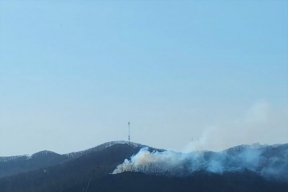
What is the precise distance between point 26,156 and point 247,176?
175ft

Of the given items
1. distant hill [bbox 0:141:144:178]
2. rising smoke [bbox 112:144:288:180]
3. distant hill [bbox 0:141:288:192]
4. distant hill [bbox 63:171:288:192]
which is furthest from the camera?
distant hill [bbox 0:141:144:178]

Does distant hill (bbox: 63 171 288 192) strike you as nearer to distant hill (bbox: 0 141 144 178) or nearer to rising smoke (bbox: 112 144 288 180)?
rising smoke (bbox: 112 144 288 180)

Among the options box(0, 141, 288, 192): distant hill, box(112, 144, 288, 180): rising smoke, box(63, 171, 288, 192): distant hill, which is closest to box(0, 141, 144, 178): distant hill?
box(0, 141, 288, 192): distant hill

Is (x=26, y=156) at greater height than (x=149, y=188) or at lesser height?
greater

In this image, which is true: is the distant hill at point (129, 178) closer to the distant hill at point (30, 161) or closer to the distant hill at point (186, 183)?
the distant hill at point (186, 183)

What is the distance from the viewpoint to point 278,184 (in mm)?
90188

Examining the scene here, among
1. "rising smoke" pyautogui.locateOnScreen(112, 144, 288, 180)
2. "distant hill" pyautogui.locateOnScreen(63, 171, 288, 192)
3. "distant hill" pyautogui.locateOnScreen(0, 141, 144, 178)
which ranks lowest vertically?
"distant hill" pyautogui.locateOnScreen(63, 171, 288, 192)

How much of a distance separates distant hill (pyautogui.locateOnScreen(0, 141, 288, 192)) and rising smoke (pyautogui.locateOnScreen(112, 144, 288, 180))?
150 mm

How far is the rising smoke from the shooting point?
95.0 metres

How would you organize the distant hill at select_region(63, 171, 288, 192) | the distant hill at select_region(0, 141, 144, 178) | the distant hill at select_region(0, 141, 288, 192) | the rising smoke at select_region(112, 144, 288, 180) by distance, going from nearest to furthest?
the distant hill at select_region(63, 171, 288, 192) → the distant hill at select_region(0, 141, 288, 192) → the rising smoke at select_region(112, 144, 288, 180) → the distant hill at select_region(0, 141, 144, 178)

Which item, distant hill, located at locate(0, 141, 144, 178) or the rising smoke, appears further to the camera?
distant hill, located at locate(0, 141, 144, 178)

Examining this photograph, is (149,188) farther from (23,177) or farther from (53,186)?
(23,177)

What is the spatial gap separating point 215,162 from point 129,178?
542 inches

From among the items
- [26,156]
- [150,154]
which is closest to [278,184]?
[150,154]
